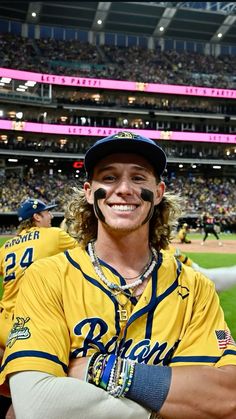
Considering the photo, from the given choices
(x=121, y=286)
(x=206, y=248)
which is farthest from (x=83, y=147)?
(x=121, y=286)

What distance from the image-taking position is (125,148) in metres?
2.39

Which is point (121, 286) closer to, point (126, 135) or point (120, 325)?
point (120, 325)

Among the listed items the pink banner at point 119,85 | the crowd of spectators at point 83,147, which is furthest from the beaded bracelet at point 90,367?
the pink banner at point 119,85

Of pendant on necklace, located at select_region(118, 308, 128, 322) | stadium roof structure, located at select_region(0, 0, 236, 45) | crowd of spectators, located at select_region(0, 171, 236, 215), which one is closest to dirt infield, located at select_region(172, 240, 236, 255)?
crowd of spectators, located at select_region(0, 171, 236, 215)

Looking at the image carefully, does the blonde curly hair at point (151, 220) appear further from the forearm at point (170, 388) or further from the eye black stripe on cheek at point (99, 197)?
the forearm at point (170, 388)

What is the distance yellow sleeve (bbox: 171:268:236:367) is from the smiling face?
54 centimetres

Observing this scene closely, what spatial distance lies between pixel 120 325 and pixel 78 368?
0.30 meters

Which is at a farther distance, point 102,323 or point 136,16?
point 136,16

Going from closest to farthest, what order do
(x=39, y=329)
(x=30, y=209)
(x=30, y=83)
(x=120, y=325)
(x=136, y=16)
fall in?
(x=39, y=329), (x=120, y=325), (x=30, y=209), (x=30, y=83), (x=136, y=16)

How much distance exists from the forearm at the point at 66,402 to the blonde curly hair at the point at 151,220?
105 cm

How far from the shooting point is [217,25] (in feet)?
193

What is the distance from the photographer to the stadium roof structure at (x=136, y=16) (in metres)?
53.9

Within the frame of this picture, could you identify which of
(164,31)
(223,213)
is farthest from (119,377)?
(164,31)

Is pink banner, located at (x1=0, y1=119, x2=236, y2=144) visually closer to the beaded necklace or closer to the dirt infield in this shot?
the dirt infield
